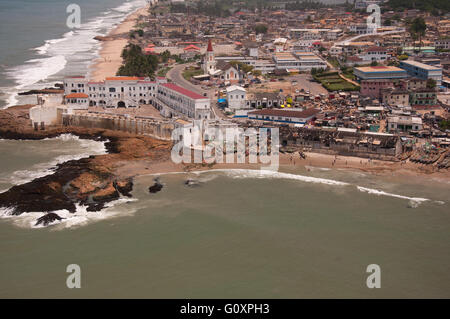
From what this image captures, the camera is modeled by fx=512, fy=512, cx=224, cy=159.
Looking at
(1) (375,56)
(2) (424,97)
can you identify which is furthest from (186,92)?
(1) (375,56)

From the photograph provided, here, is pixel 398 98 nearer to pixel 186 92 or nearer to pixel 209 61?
pixel 186 92

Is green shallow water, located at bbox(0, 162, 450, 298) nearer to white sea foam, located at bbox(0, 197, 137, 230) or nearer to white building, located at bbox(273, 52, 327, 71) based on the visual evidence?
white sea foam, located at bbox(0, 197, 137, 230)

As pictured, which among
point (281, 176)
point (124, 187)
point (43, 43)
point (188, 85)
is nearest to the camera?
point (124, 187)

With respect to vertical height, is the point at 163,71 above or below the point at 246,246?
above

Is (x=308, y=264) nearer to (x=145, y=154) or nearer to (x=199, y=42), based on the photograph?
(x=145, y=154)

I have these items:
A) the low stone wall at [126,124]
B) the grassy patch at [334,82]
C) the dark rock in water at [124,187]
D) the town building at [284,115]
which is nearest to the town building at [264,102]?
the town building at [284,115]

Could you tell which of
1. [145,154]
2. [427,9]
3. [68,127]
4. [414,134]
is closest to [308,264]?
[145,154]
